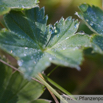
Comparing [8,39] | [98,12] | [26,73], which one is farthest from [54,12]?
[26,73]

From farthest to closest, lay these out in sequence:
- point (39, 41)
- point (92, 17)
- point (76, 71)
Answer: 1. point (76, 71)
2. point (92, 17)
3. point (39, 41)

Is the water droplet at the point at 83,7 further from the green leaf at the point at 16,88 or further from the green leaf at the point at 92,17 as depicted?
the green leaf at the point at 16,88

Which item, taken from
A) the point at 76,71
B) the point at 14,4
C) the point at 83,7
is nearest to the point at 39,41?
the point at 14,4

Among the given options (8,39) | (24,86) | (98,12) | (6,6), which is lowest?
(24,86)

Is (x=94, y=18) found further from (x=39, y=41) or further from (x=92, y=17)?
(x=39, y=41)

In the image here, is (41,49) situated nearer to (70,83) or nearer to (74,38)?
(74,38)

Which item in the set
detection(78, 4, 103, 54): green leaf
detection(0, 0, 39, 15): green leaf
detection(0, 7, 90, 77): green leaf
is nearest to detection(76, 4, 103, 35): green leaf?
detection(78, 4, 103, 54): green leaf

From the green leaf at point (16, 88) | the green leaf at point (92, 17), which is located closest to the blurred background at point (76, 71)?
the green leaf at point (92, 17)
